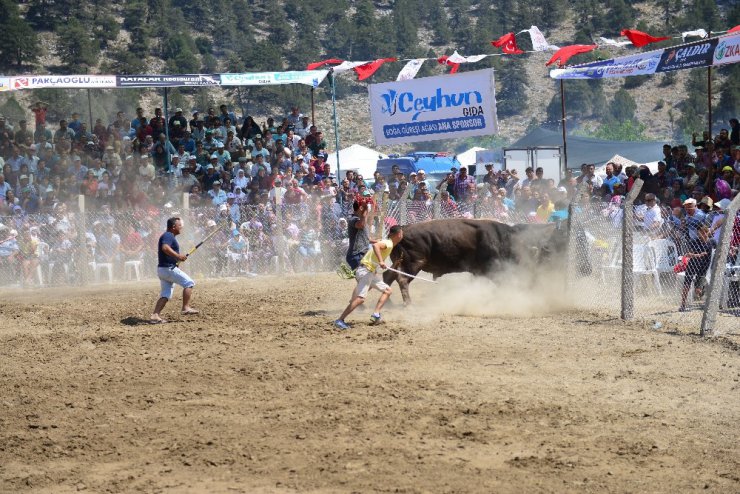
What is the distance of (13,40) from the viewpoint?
54.3 meters

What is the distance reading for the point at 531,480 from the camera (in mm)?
7066

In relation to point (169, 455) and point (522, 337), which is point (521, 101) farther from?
point (169, 455)

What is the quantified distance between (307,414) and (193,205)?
1472 centimetres

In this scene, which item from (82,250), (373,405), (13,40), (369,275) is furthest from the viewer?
(13,40)

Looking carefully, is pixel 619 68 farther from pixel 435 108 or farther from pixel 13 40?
pixel 13 40

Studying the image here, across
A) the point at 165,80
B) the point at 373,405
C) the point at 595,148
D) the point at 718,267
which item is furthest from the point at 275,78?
the point at 595,148

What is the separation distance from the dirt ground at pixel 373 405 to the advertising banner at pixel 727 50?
669 centimetres

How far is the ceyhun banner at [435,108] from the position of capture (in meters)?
23.4

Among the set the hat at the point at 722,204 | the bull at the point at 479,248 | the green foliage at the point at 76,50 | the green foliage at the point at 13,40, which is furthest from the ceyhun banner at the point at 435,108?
the green foliage at the point at 76,50

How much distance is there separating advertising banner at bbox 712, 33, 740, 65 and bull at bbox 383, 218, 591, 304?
521cm

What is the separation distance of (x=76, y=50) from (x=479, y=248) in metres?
49.0

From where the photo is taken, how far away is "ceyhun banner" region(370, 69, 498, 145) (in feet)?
76.6

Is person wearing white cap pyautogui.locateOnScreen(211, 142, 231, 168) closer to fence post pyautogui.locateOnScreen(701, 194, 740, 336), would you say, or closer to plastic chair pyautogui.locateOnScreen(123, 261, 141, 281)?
plastic chair pyautogui.locateOnScreen(123, 261, 141, 281)

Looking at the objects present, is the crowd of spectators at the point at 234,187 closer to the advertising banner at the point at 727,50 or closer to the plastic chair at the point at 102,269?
the plastic chair at the point at 102,269
